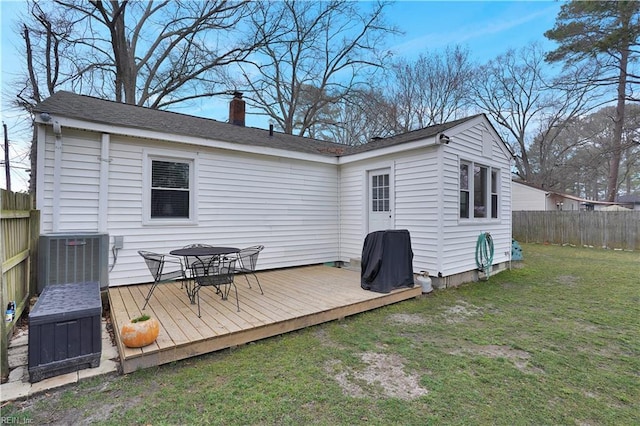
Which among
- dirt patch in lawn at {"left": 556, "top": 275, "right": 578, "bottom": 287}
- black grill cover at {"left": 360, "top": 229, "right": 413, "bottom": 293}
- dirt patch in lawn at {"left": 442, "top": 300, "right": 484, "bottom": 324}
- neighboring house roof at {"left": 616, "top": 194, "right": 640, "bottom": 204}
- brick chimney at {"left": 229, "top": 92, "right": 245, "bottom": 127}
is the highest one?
brick chimney at {"left": 229, "top": 92, "right": 245, "bottom": 127}

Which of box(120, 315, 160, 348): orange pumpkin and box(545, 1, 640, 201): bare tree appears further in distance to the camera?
box(545, 1, 640, 201): bare tree

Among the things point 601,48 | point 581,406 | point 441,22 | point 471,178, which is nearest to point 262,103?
point 441,22

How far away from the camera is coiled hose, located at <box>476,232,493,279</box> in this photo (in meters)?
6.51

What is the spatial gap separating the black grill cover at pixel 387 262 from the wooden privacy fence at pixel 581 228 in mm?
11757

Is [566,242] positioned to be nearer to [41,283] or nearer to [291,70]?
[291,70]

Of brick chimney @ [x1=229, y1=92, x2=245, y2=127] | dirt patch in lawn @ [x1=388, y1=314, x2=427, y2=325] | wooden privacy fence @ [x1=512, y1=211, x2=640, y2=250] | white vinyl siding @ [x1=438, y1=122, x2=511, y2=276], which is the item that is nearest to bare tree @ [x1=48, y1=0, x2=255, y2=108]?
brick chimney @ [x1=229, y1=92, x2=245, y2=127]

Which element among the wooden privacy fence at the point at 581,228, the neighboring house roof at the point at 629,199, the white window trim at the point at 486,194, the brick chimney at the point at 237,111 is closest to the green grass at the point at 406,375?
the white window trim at the point at 486,194

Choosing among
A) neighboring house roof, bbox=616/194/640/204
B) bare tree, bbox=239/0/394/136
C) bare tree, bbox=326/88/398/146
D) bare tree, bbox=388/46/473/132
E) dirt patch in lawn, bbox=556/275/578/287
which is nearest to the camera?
dirt patch in lawn, bbox=556/275/578/287

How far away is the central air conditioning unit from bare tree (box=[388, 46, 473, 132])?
1665cm

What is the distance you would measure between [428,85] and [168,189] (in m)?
17.3

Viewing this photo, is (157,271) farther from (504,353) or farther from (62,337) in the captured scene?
(504,353)

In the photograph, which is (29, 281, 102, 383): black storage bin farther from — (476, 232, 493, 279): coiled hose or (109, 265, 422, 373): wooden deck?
(476, 232, 493, 279): coiled hose

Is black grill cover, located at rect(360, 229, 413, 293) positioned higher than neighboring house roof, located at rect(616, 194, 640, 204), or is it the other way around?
neighboring house roof, located at rect(616, 194, 640, 204)

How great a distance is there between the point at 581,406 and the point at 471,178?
4.75 meters
